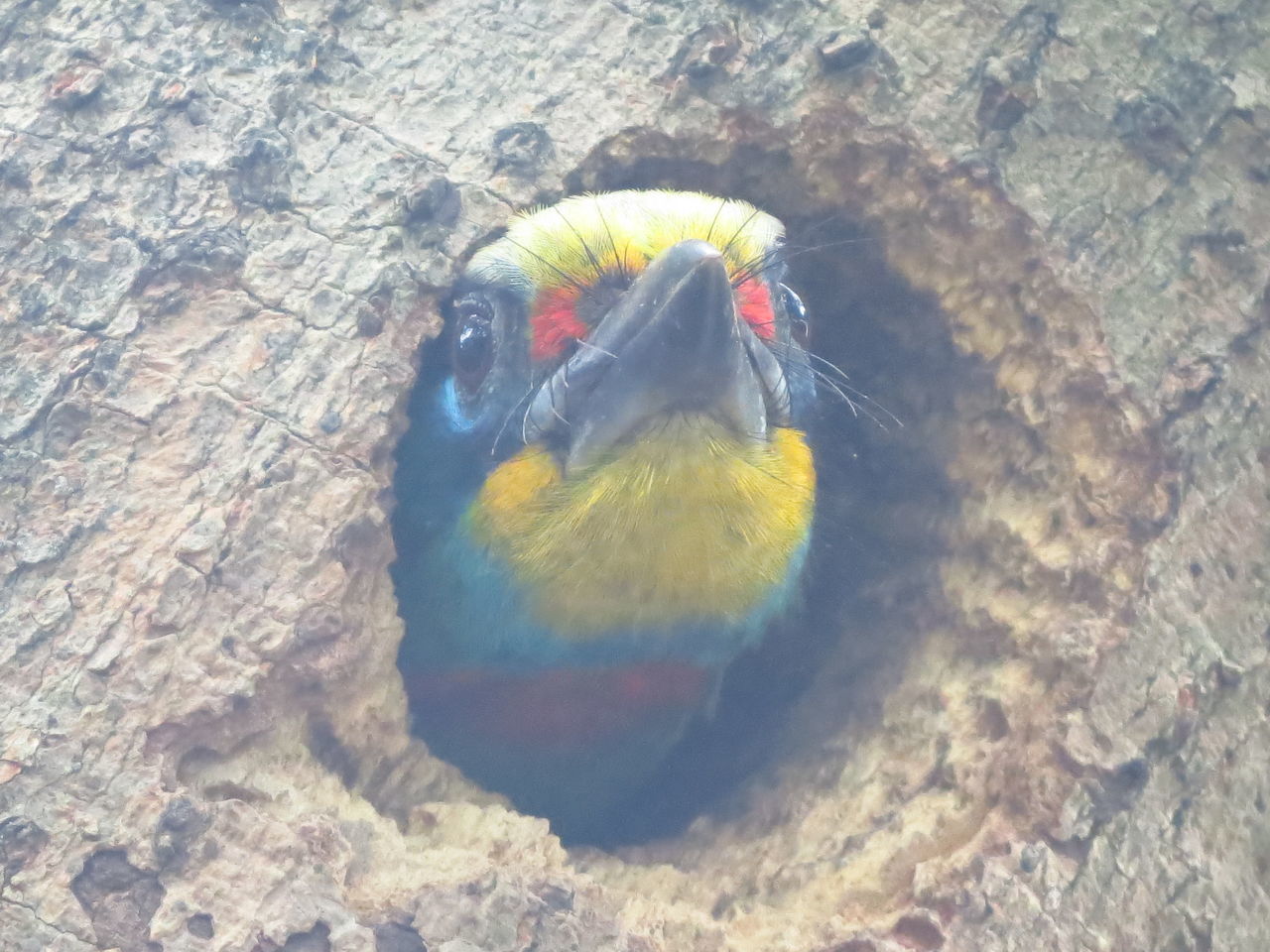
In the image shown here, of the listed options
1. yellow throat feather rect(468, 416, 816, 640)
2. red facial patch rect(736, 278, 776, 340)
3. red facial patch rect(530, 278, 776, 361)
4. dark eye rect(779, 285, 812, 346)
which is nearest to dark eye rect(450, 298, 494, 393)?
red facial patch rect(530, 278, 776, 361)

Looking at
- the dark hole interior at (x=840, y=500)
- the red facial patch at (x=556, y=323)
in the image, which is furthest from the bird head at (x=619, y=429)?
the dark hole interior at (x=840, y=500)

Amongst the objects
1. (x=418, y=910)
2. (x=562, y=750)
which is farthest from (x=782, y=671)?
(x=418, y=910)

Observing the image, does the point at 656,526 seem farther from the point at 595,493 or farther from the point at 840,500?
the point at 840,500

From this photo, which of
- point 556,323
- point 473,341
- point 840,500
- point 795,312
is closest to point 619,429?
point 556,323

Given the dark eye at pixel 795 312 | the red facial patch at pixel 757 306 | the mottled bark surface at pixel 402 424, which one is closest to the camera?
the mottled bark surface at pixel 402 424

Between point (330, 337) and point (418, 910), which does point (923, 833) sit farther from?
point (330, 337)

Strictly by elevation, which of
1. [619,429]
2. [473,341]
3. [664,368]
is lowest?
[473,341]

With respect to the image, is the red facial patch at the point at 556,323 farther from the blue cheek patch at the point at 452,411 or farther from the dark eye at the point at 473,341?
the blue cheek patch at the point at 452,411
